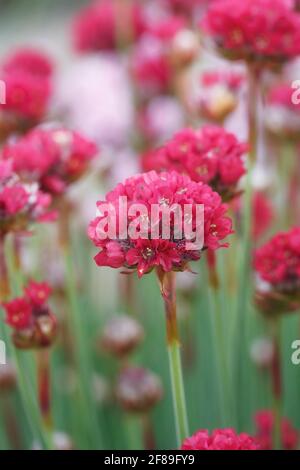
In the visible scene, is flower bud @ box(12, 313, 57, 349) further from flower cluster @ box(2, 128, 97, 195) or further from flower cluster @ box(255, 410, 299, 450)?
flower cluster @ box(255, 410, 299, 450)

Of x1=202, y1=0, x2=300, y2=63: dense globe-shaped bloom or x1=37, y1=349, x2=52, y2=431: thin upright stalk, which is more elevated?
x1=202, y1=0, x2=300, y2=63: dense globe-shaped bloom

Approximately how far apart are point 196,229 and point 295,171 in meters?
0.52

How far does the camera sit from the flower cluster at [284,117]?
2.66 feet

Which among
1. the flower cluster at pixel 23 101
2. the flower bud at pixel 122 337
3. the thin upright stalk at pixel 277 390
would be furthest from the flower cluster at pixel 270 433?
the flower cluster at pixel 23 101

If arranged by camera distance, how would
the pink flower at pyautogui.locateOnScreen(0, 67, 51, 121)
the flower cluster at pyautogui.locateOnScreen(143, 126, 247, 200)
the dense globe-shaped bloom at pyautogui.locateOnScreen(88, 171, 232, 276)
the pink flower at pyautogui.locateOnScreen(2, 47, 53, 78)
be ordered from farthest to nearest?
1. the pink flower at pyautogui.locateOnScreen(2, 47, 53, 78)
2. the pink flower at pyautogui.locateOnScreen(0, 67, 51, 121)
3. the flower cluster at pyautogui.locateOnScreen(143, 126, 247, 200)
4. the dense globe-shaped bloom at pyautogui.locateOnScreen(88, 171, 232, 276)

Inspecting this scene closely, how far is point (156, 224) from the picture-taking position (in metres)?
0.44

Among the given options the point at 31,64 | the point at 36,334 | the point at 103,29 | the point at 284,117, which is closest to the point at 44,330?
the point at 36,334

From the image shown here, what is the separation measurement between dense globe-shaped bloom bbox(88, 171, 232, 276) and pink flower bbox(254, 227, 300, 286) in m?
0.13

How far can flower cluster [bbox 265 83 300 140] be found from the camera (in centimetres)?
81

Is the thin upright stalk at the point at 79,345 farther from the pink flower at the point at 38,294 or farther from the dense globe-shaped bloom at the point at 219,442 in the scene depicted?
the dense globe-shaped bloom at the point at 219,442

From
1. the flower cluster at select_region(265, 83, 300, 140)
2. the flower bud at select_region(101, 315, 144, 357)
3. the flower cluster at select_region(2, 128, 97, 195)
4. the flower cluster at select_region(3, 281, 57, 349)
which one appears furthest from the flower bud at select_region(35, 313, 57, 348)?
the flower cluster at select_region(265, 83, 300, 140)

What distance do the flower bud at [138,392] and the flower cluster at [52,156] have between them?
0.71 ft

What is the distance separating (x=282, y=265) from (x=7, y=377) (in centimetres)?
35

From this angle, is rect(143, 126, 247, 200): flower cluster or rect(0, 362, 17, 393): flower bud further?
rect(0, 362, 17, 393): flower bud
